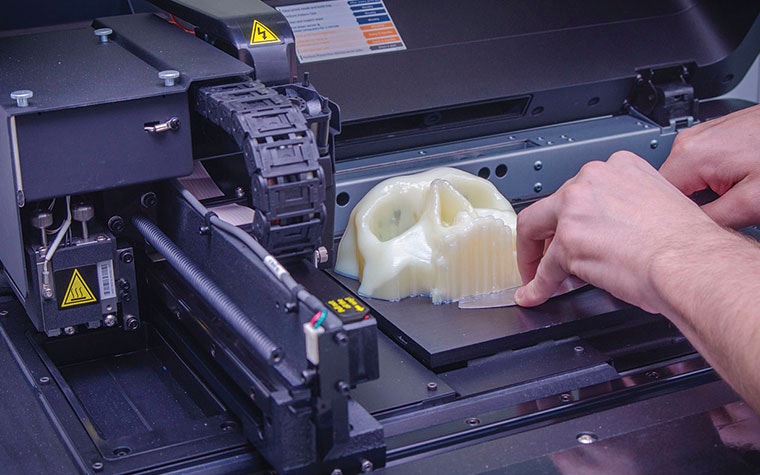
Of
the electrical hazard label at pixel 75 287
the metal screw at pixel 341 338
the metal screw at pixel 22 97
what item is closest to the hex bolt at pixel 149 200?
the electrical hazard label at pixel 75 287

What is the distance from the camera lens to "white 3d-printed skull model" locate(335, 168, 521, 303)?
1.69 metres

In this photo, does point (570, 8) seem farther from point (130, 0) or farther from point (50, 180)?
point (50, 180)

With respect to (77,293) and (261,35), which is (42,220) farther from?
(261,35)

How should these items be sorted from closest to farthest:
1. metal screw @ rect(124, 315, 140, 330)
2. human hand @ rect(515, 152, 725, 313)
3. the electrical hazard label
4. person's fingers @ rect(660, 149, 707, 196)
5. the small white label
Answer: human hand @ rect(515, 152, 725, 313), the electrical hazard label, metal screw @ rect(124, 315, 140, 330), person's fingers @ rect(660, 149, 707, 196), the small white label

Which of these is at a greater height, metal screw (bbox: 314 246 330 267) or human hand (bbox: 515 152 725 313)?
human hand (bbox: 515 152 725 313)

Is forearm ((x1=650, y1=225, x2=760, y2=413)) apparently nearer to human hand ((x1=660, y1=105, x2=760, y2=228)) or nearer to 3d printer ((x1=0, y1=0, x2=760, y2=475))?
3d printer ((x1=0, y1=0, x2=760, y2=475))

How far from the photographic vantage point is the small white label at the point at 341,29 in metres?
2.12

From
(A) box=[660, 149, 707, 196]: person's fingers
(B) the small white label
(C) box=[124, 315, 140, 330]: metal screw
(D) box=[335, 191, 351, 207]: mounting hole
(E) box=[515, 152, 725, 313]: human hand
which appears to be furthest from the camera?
(B) the small white label

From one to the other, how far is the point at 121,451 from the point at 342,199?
70 centimetres

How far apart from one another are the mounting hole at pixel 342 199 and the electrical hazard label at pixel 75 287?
0.51 m

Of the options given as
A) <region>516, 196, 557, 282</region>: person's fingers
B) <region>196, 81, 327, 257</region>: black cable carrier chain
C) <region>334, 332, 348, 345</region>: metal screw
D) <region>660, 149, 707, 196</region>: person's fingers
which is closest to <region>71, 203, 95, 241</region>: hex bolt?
<region>196, 81, 327, 257</region>: black cable carrier chain

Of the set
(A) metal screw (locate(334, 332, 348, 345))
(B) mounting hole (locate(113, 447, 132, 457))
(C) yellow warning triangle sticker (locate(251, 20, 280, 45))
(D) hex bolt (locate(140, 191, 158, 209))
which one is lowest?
(B) mounting hole (locate(113, 447, 132, 457))

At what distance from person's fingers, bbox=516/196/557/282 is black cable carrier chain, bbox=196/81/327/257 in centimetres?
38

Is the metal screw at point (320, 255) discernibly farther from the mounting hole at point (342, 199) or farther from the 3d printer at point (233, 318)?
the mounting hole at point (342, 199)
